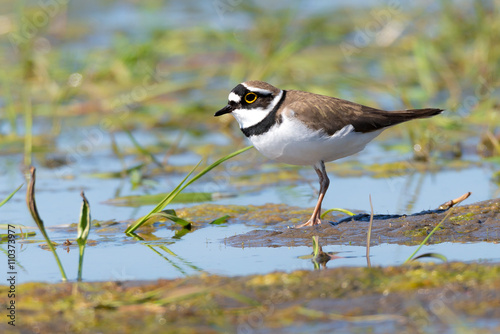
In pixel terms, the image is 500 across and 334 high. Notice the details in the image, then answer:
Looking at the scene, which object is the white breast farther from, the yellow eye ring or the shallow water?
the shallow water

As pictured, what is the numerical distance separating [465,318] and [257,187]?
392 cm

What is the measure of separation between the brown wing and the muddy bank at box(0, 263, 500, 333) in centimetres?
165

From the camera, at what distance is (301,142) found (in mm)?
5523

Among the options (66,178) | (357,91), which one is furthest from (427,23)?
(66,178)

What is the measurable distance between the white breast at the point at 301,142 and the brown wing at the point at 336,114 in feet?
0.15

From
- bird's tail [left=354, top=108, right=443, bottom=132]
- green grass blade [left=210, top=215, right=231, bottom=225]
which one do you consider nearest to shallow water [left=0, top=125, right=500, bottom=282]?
green grass blade [left=210, top=215, right=231, bottom=225]

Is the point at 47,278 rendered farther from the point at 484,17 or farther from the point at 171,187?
the point at 484,17

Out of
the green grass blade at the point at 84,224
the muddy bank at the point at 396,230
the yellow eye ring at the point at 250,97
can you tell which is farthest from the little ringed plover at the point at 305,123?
the green grass blade at the point at 84,224

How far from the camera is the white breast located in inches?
217

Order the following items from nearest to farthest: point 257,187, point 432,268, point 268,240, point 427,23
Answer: point 432,268 → point 268,240 → point 257,187 → point 427,23

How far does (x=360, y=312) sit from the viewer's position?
3.68 metres

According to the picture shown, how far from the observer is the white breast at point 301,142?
551cm

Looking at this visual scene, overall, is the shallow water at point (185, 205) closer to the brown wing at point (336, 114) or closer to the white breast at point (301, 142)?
the white breast at point (301, 142)

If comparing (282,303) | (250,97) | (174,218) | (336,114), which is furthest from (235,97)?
(282,303)
